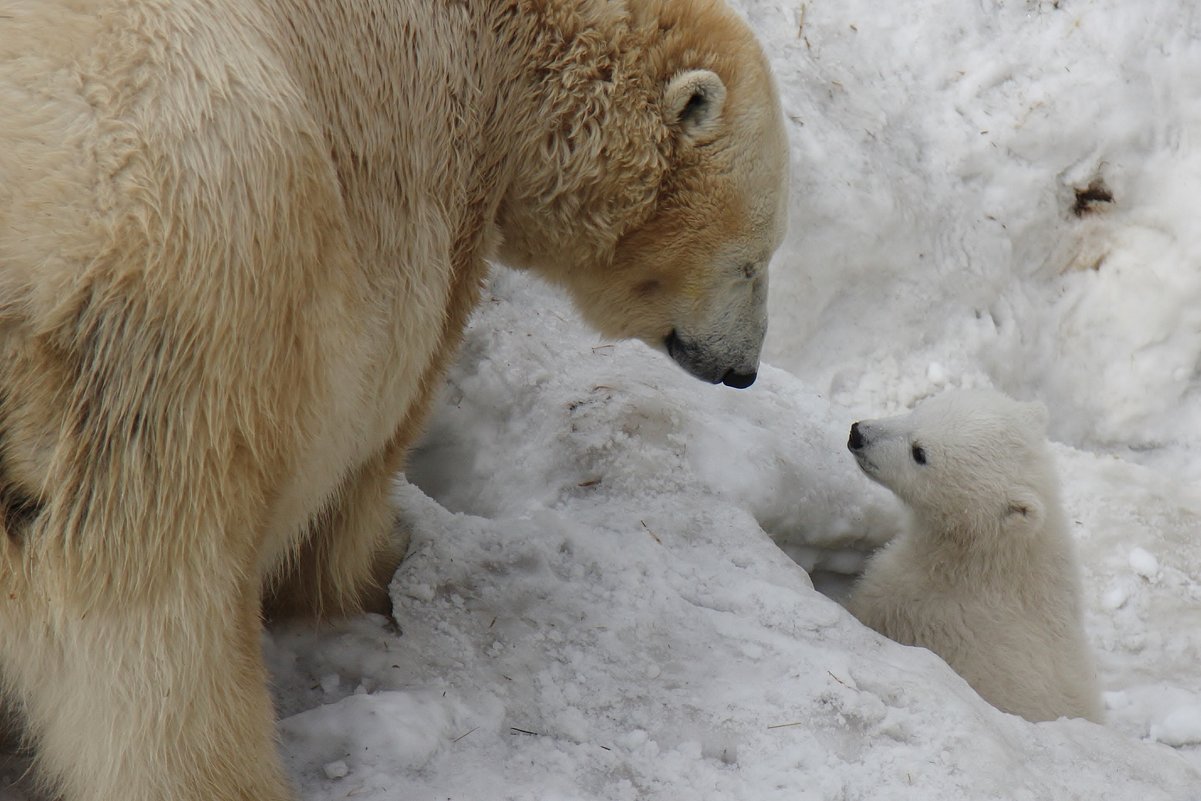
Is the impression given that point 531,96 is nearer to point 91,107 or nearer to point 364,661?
point 91,107

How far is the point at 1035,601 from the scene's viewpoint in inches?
176

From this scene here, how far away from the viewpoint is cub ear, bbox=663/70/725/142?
3.05 metres

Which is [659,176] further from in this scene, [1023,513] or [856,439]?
[1023,513]

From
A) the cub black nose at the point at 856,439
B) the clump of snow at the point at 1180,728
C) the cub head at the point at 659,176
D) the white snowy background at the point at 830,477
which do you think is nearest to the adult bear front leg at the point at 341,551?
the white snowy background at the point at 830,477

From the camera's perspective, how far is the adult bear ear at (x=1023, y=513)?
437cm

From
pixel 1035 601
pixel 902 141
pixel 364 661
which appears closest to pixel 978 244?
pixel 902 141

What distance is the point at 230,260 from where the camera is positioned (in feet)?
7.28

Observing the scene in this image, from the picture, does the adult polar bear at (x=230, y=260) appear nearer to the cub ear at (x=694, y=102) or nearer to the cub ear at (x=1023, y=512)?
the cub ear at (x=694, y=102)

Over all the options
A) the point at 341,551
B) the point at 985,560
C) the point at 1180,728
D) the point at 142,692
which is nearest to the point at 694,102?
the point at 341,551

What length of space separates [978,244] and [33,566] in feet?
16.5

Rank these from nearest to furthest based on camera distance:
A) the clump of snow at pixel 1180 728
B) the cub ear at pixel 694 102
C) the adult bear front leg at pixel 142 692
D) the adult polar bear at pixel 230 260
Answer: the adult polar bear at pixel 230 260, the adult bear front leg at pixel 142 692, the cub ear at pixel 694 102, the clump of snow at pixel 1180 728

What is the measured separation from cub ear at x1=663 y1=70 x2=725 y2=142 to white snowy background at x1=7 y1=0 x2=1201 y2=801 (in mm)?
1456

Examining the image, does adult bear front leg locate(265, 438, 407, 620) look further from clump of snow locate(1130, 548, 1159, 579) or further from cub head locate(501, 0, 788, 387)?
clump of snow locate(1130, 548, 1159, 579)

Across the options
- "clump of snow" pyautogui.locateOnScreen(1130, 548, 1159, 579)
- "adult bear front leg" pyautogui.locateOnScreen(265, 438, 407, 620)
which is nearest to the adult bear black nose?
"adult bear front leg" pyautogui.locateOnScreen(265, 438, 407, 620)
